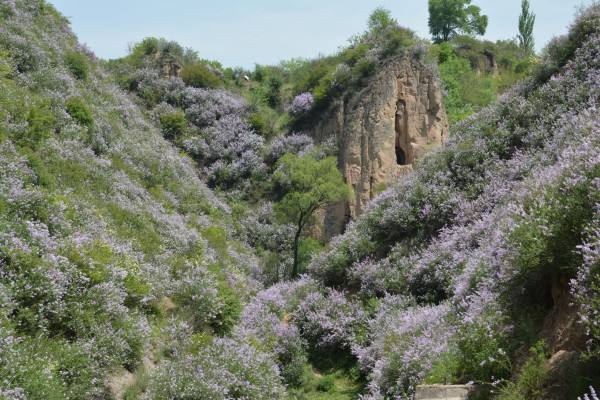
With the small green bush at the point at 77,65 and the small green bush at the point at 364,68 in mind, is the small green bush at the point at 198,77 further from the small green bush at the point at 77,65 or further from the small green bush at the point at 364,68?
the small green bush at the point at 77,65

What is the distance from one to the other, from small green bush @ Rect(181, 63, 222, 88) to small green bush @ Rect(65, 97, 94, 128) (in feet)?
52.1

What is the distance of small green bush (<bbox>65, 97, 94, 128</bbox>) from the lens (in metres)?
15.2

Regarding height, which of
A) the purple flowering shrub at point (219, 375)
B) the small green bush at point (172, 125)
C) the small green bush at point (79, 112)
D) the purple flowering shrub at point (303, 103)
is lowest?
the purple flowering shrub at point (219, 375)

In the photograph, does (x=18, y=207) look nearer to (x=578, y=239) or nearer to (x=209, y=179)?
(x=578, y=239)

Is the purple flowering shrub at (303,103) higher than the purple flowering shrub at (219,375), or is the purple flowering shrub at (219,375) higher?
the purple flowering shrub at (303,103)

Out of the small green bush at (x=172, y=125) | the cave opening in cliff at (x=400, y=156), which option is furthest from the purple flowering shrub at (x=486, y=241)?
the small green bush at (x=172, y=125)

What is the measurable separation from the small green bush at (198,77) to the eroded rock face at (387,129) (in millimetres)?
10335

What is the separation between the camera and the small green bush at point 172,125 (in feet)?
89.4

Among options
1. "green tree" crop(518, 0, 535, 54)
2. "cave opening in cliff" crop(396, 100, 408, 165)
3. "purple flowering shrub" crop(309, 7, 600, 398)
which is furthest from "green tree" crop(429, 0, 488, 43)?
"purple flowering shrub" crop(309, 7, 600, 398)

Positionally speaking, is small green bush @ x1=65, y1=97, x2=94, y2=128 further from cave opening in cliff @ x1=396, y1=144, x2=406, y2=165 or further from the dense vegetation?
cave opening in cliff @ x1=396, y1=144, x2=406, y2=165

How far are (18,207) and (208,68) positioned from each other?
Result: 25.0 m

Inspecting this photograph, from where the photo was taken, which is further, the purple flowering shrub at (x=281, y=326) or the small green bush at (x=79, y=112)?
the small green bush at (x=79, y=112)

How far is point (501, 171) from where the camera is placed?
1380 centimetres

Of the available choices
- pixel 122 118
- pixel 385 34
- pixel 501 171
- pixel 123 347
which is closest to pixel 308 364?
pixel 123 347
